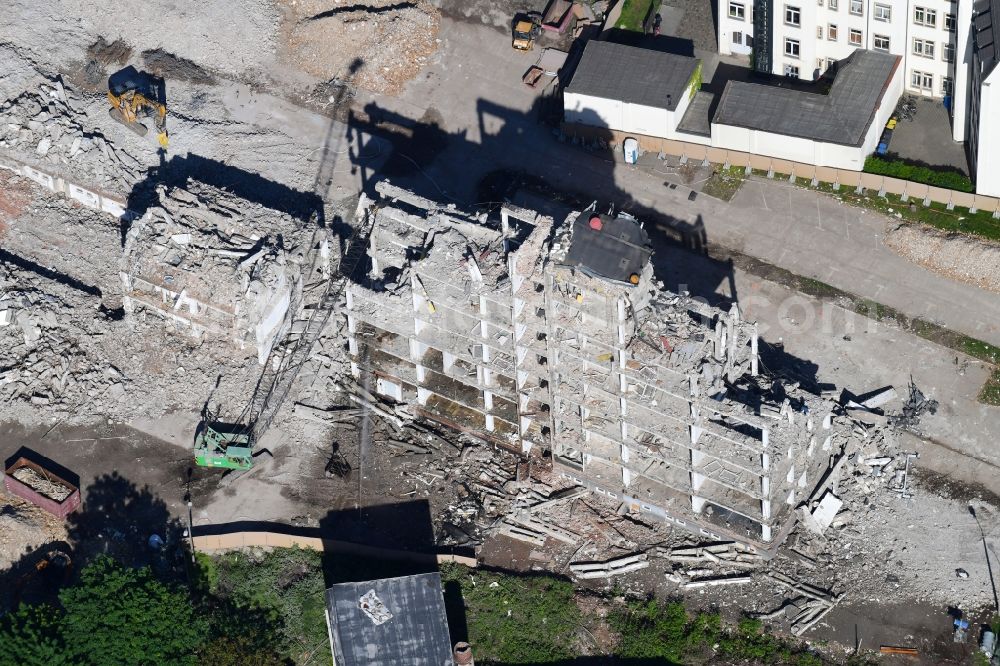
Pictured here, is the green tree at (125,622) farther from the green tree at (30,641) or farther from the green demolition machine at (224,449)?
the green demolition machine at (224,449)

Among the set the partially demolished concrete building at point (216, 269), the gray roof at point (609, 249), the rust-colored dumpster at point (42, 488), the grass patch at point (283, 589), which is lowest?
the grass patch at point (283, 589)

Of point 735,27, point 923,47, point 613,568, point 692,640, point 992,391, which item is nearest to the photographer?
point 692,640

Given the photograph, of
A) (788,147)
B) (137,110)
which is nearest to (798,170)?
(788,147)

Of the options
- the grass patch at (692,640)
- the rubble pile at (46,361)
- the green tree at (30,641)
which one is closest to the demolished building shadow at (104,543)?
the rubble pile at (46,361)

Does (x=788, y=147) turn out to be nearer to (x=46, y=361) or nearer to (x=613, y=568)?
(x=613, y=568)

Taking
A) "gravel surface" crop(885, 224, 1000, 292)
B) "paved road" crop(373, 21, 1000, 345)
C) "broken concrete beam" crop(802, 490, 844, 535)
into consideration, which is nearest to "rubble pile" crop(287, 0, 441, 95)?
"paved road" crop(373, 21, 1000, 345)

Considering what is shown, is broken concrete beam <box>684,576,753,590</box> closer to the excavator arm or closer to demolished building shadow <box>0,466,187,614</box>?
demolished building shadow <box>0,466,187,614</box>
